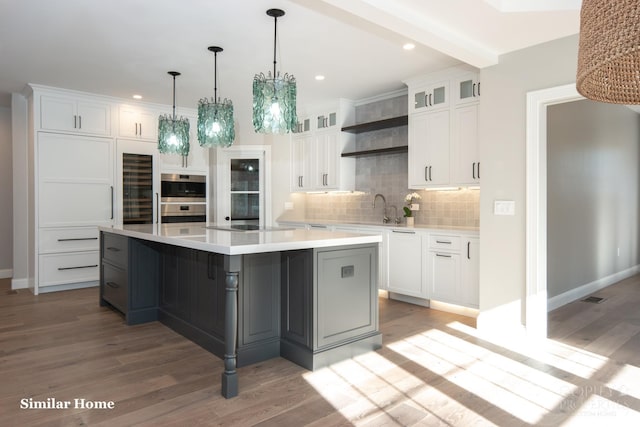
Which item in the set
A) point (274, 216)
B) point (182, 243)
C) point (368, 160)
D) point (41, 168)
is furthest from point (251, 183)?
point (182, 243)

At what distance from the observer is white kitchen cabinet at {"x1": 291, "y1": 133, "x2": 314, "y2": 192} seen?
6279 mm

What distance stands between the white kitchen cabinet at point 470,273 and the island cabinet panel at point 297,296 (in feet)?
6.54

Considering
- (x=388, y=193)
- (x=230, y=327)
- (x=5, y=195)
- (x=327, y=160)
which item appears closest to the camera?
(x=230, y=327)

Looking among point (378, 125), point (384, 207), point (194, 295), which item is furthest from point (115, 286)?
point (378, 125)

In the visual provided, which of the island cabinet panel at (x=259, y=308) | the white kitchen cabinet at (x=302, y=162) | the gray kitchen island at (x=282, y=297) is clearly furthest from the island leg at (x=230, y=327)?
the white kitchen cabinet at (x=302, y=162)

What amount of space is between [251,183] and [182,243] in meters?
4.13

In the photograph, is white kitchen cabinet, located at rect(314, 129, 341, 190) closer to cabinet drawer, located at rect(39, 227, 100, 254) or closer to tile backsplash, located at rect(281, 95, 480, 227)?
tile backsplash, located at rect(281, 95, 480, 227)

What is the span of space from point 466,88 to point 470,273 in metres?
1.90

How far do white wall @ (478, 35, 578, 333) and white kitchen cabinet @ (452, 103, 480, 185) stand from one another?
45 centimetres

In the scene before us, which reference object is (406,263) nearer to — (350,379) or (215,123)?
(350,379)

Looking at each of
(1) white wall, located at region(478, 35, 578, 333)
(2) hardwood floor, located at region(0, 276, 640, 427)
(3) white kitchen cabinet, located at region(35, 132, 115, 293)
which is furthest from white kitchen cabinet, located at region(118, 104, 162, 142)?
(1) white wall, located at region(478, 35, 578, 333)

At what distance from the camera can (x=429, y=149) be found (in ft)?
15.4

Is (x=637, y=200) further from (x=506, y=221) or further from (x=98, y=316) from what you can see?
(x=98, y=316)

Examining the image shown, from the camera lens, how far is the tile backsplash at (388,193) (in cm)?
483
